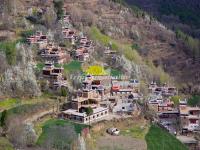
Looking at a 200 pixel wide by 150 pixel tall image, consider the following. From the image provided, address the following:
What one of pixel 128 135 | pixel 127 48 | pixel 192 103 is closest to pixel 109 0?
pixel 127 48

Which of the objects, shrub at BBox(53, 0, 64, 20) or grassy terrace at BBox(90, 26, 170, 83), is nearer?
grassy terrace at BBox(90, 26, 170, 83)

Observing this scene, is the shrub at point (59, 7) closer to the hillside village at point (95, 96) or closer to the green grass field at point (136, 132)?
the hillside village at point (95, 96)

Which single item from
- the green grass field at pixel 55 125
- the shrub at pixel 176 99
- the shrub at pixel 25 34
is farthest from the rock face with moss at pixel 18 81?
the shrub at pixel 176 99

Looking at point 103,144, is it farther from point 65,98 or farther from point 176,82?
point 176,82

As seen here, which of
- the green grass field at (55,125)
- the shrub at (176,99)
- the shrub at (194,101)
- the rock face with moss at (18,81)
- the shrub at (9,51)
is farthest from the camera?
the shrub at (194,101)

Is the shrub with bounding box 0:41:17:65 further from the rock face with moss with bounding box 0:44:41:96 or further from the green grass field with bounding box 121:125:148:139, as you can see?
the green grass field with bounding box 121:125:148:139

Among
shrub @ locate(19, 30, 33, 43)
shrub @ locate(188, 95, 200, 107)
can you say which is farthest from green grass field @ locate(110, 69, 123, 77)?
shrub @ locate(19, 30, 33, 43)
